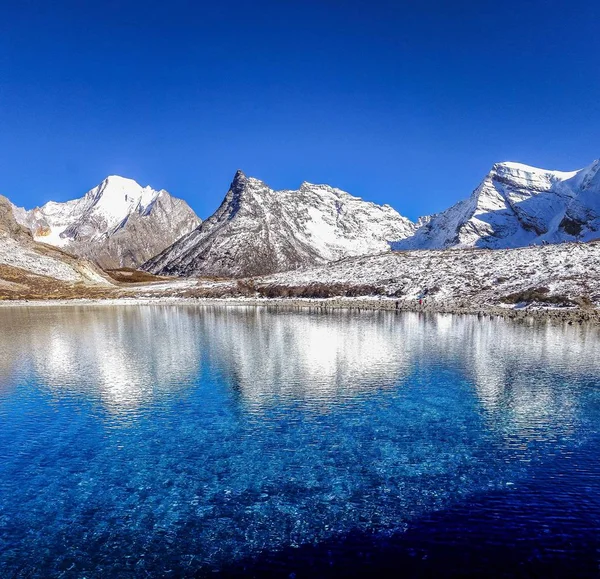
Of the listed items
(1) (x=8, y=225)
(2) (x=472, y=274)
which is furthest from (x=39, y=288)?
(2) (x=472, y=274)

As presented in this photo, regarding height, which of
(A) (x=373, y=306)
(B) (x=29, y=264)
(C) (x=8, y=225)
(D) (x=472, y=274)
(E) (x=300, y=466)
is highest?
→ (C) (x=8, y=225)

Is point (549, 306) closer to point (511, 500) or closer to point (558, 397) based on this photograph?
point (558, 397)

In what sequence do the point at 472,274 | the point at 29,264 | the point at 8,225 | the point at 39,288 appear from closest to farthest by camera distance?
the point at 472,274 < the point at 39,288 < the point at 29,264 < the point at 8,225

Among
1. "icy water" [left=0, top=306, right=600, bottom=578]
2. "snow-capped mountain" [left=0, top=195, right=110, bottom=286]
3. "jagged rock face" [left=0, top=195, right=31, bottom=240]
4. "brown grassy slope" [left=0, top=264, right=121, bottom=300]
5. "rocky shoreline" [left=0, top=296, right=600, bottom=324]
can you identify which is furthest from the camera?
"jagged rock face" [left=0, top=195, right=31, bottom=240]

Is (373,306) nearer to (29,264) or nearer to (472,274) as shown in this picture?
(472,274)

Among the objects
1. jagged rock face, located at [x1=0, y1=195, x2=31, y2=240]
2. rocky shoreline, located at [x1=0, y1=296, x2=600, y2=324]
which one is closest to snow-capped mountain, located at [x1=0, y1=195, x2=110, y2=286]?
jagged rock face, located at [x1=0, y1=195, x2=31, y2=240]

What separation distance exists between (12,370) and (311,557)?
29.5 meters

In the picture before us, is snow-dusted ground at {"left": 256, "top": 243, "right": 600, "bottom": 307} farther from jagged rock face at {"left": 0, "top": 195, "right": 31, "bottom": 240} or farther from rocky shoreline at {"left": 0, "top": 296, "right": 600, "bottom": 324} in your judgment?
jagged rock face at {"left": 0, "top": 195, "right": 31, "bottom": 240}

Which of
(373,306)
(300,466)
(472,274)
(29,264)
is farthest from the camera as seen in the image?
(29,264)

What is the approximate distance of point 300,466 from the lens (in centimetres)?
1706

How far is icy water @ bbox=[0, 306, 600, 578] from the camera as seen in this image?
39.0 feet

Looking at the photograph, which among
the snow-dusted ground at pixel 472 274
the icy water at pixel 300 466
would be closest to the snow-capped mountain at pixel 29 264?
the snow-dusted ground at pixel 472 274

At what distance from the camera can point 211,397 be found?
26.0 m

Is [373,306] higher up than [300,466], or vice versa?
[373,306]
